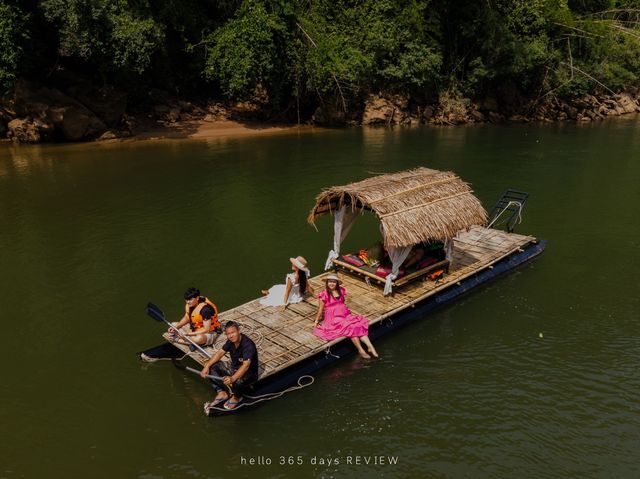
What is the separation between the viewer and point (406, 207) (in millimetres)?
12773

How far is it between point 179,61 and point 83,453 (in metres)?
33.7

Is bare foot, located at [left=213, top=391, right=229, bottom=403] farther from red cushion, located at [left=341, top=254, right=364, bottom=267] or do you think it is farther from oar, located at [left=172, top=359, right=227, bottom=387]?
red cushion, located at [left=341, top=254, right=364, bottom=267]

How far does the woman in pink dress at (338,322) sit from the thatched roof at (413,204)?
1.81 metres

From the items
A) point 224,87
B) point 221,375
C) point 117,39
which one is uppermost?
point 117,39

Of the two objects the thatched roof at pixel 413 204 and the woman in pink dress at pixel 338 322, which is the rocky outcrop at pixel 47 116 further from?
the woman in pink dress at pixel 338 322

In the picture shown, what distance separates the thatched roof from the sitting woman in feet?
6.28

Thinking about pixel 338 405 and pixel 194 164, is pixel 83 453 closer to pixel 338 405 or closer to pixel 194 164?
pixel 338 405

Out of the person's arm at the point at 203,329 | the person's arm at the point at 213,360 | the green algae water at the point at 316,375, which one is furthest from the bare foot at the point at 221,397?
the person's arm at the point at 203,329

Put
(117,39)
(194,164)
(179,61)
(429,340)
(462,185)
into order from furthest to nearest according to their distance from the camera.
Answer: (179,61)
(117,39)
(194,164)
(462,185)
(429,340)

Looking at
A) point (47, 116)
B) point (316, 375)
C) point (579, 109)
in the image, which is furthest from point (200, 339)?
point (579, 109)

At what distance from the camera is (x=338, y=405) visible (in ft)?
33.0

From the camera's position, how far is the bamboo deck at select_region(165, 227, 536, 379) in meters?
10.6

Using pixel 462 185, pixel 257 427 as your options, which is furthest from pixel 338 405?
pixel 462 185

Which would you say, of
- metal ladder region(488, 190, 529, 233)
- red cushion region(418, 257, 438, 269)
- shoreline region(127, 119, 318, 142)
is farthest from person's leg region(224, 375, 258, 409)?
shoreline region(127, 119, 318, 142)
